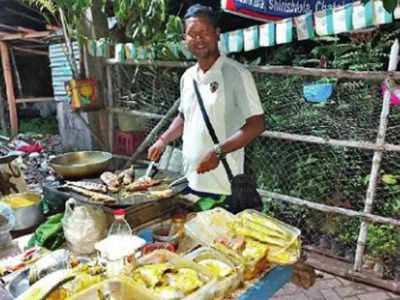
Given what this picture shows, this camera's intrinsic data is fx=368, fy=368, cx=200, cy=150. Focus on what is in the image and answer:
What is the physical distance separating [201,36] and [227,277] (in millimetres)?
1483

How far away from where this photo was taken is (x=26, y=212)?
1.98 meters

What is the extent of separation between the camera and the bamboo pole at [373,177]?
3.04 meters

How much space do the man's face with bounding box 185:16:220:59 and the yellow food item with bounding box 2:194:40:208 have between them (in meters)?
1.31

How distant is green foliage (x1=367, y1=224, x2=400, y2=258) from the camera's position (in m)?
3.45

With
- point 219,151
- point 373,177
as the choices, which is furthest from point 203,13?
point 373,177

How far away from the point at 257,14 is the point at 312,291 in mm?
2765

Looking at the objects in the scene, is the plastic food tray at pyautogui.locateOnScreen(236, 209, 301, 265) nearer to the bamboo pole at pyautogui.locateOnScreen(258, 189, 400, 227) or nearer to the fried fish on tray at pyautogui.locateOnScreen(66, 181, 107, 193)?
the fried fish on tray at pyautogui.locateOnScreen(66, 181, 107, 193)

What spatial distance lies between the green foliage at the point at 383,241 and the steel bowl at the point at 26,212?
2.96 metres

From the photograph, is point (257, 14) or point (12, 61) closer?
point (257, 14)

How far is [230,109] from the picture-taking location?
2396 mm

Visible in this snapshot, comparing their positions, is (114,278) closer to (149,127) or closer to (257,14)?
(257,14)

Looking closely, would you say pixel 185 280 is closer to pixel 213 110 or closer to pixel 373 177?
pixel 213 110

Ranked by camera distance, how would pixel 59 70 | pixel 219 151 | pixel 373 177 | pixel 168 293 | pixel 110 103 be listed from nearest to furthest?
pixel 168 293 → pixel 219 151 → pixel 373 177 → pixel 110 103 → pixel 59 70

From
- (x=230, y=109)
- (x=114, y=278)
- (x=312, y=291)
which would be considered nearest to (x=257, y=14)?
(x=230, y=109)
